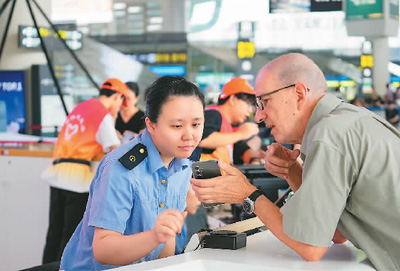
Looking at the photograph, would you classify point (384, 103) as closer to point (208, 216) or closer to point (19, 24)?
point (19, 24)

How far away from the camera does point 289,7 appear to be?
47.8 feet

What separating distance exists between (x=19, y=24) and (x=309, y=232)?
10.2 metres

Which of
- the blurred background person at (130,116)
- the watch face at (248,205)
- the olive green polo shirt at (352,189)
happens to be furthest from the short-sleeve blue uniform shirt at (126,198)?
the blurred background person at (130,116)

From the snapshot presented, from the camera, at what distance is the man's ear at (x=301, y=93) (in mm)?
2344

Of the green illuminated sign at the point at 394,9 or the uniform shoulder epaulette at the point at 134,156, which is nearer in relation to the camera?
the uniform shoulder epaulette at the point at 134,156

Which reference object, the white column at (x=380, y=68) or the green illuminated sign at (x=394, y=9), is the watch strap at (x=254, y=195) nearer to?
the green illuminated sign at (x=394, y=9)

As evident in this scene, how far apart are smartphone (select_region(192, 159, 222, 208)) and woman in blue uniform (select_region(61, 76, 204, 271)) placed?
0.36 ft

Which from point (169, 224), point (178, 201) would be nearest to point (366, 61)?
point (178, 201)

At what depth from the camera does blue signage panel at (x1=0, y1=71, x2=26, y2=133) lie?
39.8ft

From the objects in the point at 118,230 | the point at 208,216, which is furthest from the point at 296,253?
the point at 208,216

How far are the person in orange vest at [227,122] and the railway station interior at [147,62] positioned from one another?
21.9 inches

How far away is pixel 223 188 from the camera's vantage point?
7.79ft

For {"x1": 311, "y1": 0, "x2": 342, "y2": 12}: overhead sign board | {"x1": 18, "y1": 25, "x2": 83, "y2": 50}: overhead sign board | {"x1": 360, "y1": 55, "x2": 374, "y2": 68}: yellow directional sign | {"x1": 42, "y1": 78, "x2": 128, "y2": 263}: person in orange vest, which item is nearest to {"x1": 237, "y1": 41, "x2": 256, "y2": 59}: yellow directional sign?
{"x1": 311, "y1": 0, "x2": 342, "y2": 12}: overhead sign board

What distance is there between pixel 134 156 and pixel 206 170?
0.81ft
